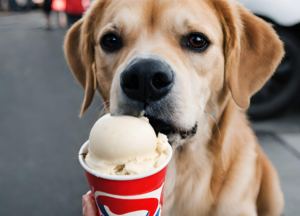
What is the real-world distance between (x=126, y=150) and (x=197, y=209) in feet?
3.69

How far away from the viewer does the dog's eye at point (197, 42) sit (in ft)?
6.13

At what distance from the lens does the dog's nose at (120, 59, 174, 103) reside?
1.36 meters

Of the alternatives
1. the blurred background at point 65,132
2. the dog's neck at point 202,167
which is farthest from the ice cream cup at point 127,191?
the blurred background at point 65,132

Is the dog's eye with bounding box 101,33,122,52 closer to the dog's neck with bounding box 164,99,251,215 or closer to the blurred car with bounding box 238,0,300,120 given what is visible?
the dog's neck with bounding box 164,99,251,215

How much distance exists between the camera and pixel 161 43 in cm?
180

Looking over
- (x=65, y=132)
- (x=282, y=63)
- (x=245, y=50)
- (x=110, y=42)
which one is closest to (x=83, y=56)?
(x=110, y=42)

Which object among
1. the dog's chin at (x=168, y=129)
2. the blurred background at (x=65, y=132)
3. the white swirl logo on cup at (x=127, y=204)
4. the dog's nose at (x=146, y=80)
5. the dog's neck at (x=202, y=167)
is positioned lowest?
the blurred background at (x=65, y=132)

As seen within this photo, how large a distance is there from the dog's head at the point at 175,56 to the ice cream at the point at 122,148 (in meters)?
0.28

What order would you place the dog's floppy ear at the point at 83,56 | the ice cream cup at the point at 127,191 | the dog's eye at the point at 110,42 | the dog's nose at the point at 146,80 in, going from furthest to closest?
the dog's floppy ear at the point at 83,56 < the dog's eye at the point at 110,42 < the dog's nose at the point at 146,80 < the ice cream cup at the point at 127,191

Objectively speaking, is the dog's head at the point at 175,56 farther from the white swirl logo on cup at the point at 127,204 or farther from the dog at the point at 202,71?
the white swirl logo on cup at the point at 127,204

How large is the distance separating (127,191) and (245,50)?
1.46 m

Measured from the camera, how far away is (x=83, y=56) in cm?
238

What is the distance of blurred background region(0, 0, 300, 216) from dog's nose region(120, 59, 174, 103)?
1.87m

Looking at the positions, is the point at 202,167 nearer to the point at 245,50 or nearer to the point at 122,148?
the point at 245,50
